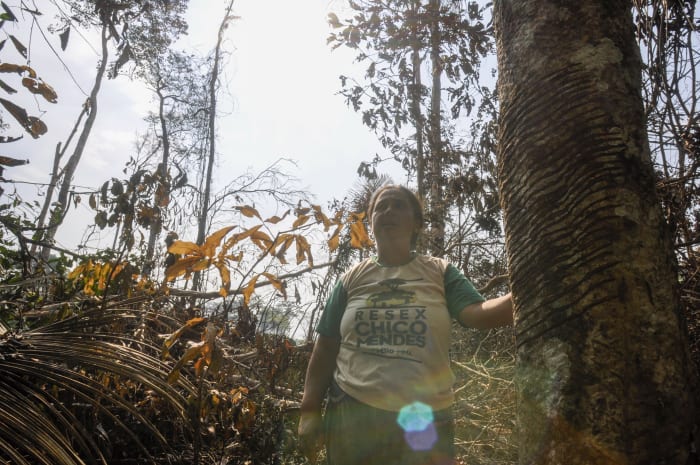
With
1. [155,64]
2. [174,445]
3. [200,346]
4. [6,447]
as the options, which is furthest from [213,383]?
[155,64]

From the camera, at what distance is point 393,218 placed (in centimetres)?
188

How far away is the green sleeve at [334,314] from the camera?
1819 millimetres

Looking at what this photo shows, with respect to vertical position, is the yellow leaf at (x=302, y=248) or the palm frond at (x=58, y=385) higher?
the yellow leaf at (x=302, y=248)

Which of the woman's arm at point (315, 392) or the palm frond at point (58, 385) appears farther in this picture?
the woman's arm at point (315, 392)

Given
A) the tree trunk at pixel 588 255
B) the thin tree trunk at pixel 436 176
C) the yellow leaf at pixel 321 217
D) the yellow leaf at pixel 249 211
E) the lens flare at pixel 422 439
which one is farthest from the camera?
the thin tree trunk at pixel 436 176

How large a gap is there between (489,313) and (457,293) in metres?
0.27

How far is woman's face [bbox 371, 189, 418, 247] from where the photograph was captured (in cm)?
187

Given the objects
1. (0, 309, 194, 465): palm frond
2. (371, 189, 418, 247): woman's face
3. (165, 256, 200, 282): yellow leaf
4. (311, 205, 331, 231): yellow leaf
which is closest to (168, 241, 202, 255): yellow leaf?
(165, 256, 200, 282): yellow leaf

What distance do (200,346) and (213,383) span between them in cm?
106

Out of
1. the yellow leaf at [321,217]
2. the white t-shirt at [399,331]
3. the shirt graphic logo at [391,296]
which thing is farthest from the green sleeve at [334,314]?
the yellow leaf at [321,217]

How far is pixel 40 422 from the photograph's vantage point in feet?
4.34

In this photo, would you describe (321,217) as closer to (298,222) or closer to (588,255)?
(298,222)

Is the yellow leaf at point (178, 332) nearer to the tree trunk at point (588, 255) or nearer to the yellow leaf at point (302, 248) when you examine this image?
the yellow leaf at point (302, 248)

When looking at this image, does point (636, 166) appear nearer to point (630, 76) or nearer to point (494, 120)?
point (630, 76)
